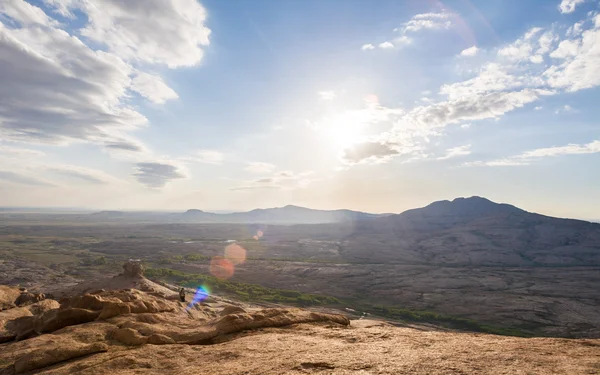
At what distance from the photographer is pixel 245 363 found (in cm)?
1202

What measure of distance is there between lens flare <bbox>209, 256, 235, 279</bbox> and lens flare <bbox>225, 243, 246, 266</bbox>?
2.35 meters

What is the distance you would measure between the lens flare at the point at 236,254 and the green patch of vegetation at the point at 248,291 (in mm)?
26850

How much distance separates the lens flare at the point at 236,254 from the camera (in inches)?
4578

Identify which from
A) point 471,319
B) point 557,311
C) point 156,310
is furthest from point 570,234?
point 156,310

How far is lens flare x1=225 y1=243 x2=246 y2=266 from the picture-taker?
11629cm

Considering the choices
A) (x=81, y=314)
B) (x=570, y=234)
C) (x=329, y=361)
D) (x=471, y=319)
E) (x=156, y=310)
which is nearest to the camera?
A: (x=329, y=361)

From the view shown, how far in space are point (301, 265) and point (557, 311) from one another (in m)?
65.8

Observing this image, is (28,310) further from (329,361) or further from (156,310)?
(329,361)

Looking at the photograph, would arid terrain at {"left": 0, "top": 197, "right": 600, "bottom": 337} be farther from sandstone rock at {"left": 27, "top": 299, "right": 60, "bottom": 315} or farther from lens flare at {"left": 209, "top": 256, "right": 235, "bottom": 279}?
sandstone rock at {"left": 27, "top": 299, "right": 60, "bottom": 315}

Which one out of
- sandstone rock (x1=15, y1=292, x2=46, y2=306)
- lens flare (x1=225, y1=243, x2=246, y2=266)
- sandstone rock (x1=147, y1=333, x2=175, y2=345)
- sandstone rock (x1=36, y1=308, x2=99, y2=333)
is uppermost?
sandstone rock (x1=147, y1=333, x2=175, y2=345)

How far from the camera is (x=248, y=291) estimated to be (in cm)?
7288

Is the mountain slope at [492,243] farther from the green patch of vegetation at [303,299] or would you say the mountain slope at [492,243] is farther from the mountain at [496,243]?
the green patch of vegetation at [303,299]

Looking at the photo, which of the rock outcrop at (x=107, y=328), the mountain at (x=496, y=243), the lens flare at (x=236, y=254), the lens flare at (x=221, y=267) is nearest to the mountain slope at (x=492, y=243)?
the mountain at (x=496, y=243)

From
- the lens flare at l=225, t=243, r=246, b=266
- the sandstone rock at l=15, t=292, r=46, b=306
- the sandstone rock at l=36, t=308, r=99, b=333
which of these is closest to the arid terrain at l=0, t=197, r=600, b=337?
the lens flare at l=225, t=243, r=246, b=266
